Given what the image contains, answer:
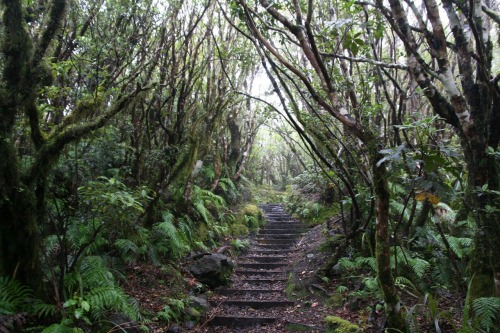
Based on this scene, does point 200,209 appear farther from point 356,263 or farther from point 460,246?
point 460,246

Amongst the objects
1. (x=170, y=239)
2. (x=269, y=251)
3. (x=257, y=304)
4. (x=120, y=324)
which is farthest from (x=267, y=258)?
(x=120, y=324)

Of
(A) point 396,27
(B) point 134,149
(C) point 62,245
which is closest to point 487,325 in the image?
(A) point 396,27

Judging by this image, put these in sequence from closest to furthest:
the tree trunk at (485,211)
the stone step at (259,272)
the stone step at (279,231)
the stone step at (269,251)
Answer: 1. the tree trunk at (485,211)
2. the stone step at (259,272)
3. the stone step at (269,251)
4. the stone step at (279,231)

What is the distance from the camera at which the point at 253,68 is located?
44.6ft

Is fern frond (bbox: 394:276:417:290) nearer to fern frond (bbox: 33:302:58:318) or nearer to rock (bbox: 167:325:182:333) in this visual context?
rock (bbox: 167:325:182:333)

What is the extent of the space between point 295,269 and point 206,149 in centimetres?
409

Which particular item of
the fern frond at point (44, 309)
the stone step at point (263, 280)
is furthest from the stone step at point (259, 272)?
the fern frond at point (44, 309)

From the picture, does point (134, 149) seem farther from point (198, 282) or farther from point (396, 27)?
point (396, 27)

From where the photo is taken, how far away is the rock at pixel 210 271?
713 cm

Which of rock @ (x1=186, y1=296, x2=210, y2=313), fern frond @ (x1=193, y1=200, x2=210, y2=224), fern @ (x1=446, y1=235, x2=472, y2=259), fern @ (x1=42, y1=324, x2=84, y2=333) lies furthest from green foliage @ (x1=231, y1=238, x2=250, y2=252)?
fern @ (x1=42, y1=324, x2=84, y2=333)

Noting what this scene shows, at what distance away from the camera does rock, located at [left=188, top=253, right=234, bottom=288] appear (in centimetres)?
713

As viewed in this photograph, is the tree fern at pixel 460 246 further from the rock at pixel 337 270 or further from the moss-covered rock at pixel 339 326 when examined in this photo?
the rock at pixel 337 270

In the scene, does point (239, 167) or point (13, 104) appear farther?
point (239, 167)

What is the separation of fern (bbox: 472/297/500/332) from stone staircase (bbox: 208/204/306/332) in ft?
10.6
